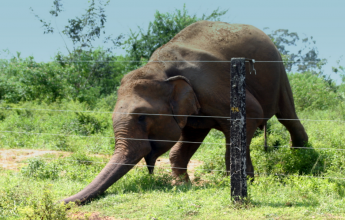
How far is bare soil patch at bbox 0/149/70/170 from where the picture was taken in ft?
25.5

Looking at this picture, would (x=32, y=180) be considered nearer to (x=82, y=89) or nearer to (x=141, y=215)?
(x=141, y=215)

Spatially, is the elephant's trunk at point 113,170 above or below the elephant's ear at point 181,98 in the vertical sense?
below

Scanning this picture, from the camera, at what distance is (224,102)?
6.12 meters

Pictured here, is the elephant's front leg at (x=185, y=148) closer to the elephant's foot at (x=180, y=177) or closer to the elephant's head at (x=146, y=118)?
the elephant's foot at (x=180, y=177)

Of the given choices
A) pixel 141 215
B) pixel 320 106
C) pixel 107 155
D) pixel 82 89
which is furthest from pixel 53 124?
pixel 320 106

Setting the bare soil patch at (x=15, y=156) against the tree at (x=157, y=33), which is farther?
the tree at (x=157, y=33)

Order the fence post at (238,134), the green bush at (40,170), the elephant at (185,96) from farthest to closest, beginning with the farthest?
the green bush at (40,170) < the elephant at (185,96) < the fence post at (238,134)

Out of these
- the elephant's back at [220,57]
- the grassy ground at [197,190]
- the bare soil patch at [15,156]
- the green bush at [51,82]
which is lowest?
the grassy ground at [197,190]

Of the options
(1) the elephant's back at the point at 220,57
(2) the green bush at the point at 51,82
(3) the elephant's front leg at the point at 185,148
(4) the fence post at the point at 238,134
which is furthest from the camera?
(2) the green bush at the point at 51,82

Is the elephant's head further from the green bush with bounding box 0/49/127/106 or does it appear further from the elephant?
the green bush with bounding box 0/49/127/106

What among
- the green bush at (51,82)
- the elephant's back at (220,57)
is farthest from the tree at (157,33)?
the elephant's back at (220,57)

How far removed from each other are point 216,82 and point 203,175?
1.91 meters

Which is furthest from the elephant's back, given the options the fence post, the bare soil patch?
the bare soil patch

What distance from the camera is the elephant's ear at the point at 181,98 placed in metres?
5.91
